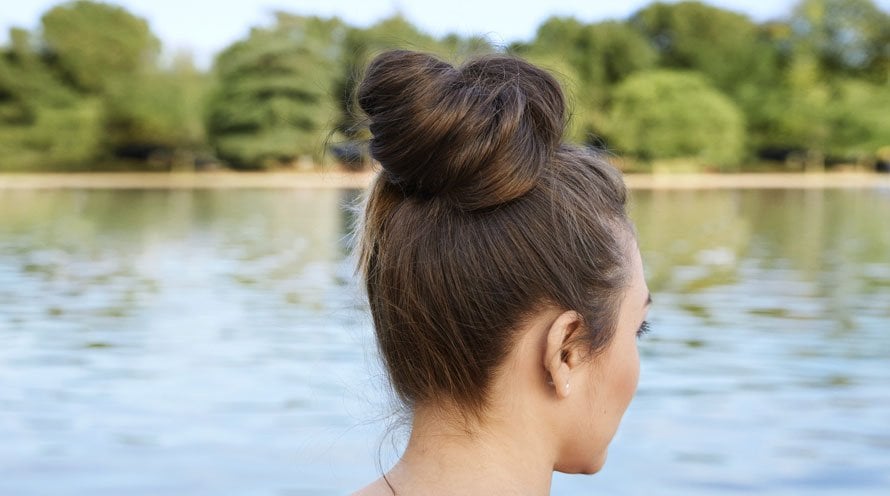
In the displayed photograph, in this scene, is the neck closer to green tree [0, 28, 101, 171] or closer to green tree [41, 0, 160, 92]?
green tree [0, 28, 101, 171]

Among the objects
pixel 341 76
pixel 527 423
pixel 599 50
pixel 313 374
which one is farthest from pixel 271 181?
pixel 527 423

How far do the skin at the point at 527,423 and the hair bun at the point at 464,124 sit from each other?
5.3 inches

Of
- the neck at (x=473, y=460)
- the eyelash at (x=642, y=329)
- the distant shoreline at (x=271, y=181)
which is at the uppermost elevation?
the eyelash at (x=642, y=329)

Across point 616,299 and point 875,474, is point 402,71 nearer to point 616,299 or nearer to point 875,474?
point 616,299

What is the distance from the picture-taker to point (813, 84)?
2379 inches

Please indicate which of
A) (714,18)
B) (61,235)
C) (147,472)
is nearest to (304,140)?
(714,18)

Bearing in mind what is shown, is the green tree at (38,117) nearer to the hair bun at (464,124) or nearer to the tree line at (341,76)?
the tree line at (341,76)

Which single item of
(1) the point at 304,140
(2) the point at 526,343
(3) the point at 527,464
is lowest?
(1) the point at 304,140

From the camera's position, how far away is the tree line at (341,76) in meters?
53.2

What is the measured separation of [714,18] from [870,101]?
1075 cm

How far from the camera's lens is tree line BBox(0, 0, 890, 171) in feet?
174

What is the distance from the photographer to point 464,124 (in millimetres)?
1091

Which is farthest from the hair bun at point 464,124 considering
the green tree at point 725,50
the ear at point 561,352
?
the green tree at point 725,50

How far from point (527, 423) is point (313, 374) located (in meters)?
7.63
